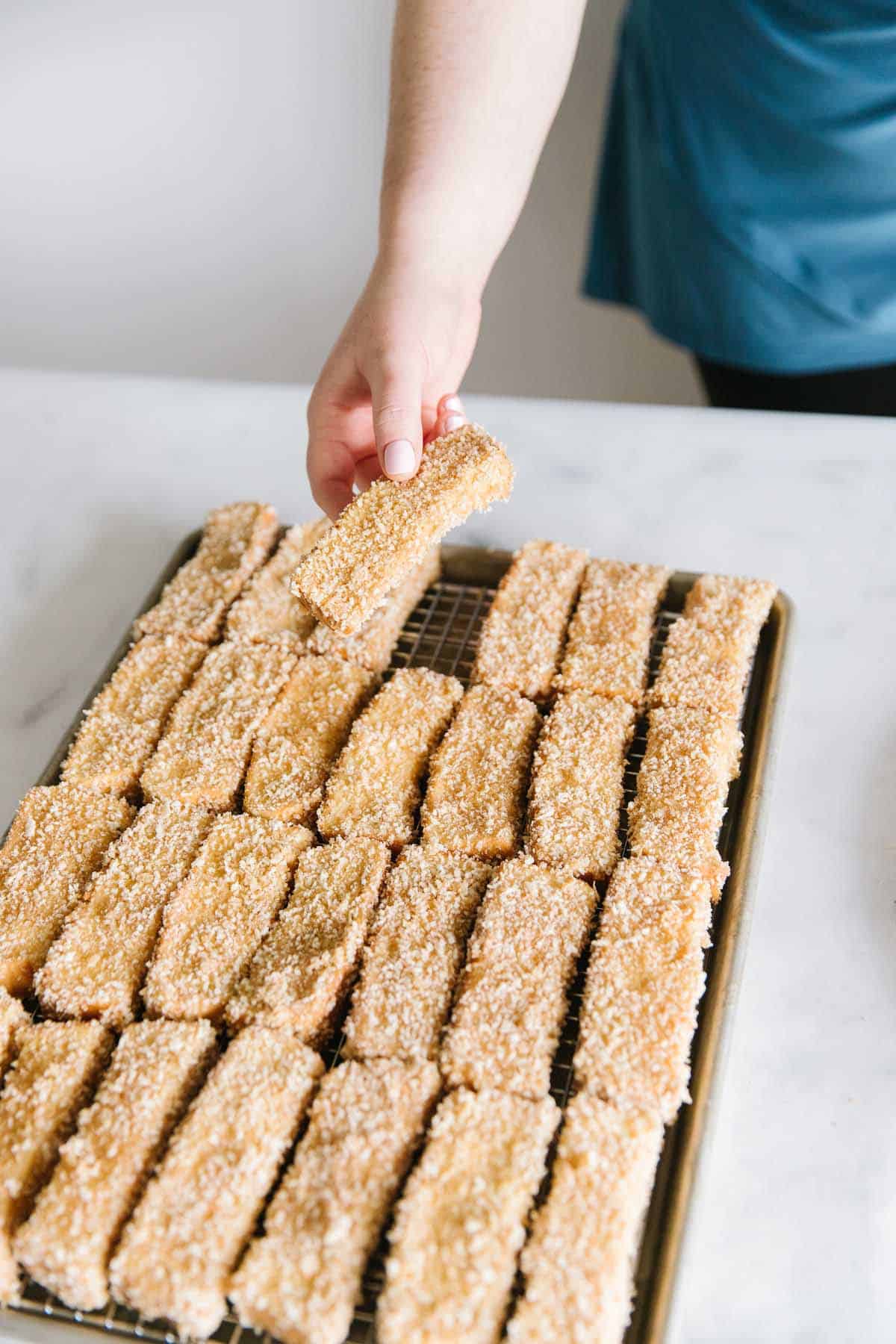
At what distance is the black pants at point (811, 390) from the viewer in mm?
1876

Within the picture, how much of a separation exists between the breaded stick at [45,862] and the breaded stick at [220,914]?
12 centimetres

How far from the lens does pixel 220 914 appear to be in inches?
45.8

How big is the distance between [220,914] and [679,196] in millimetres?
1363

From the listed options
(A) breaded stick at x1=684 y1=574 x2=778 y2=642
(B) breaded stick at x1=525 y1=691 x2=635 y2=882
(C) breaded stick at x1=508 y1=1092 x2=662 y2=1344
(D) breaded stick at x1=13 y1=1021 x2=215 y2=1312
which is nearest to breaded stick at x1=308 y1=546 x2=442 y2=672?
(B) breaded stick at x1=525 y1=691 x2=635 y2=882

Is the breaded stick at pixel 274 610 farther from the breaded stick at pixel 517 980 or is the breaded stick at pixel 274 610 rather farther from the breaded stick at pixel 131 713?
the breaded stick at pixel 517 980

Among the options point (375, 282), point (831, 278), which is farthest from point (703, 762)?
point (831, 278)

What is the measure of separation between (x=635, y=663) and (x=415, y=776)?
0.98 feet

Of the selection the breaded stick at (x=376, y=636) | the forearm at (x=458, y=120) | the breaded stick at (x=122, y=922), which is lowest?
the breaded stick at (x=122, y=922)

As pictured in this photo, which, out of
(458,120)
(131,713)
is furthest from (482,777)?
(458,120)

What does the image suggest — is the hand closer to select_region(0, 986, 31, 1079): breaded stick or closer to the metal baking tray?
the metal baking tray

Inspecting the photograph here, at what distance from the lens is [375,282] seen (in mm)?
1447

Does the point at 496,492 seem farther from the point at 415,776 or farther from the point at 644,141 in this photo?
the point at 644,141

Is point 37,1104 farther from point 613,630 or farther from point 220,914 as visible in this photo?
point 613,630

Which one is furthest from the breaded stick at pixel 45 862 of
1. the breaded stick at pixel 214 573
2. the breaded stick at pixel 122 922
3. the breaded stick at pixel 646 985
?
the breaded stick at pixel 646 985
